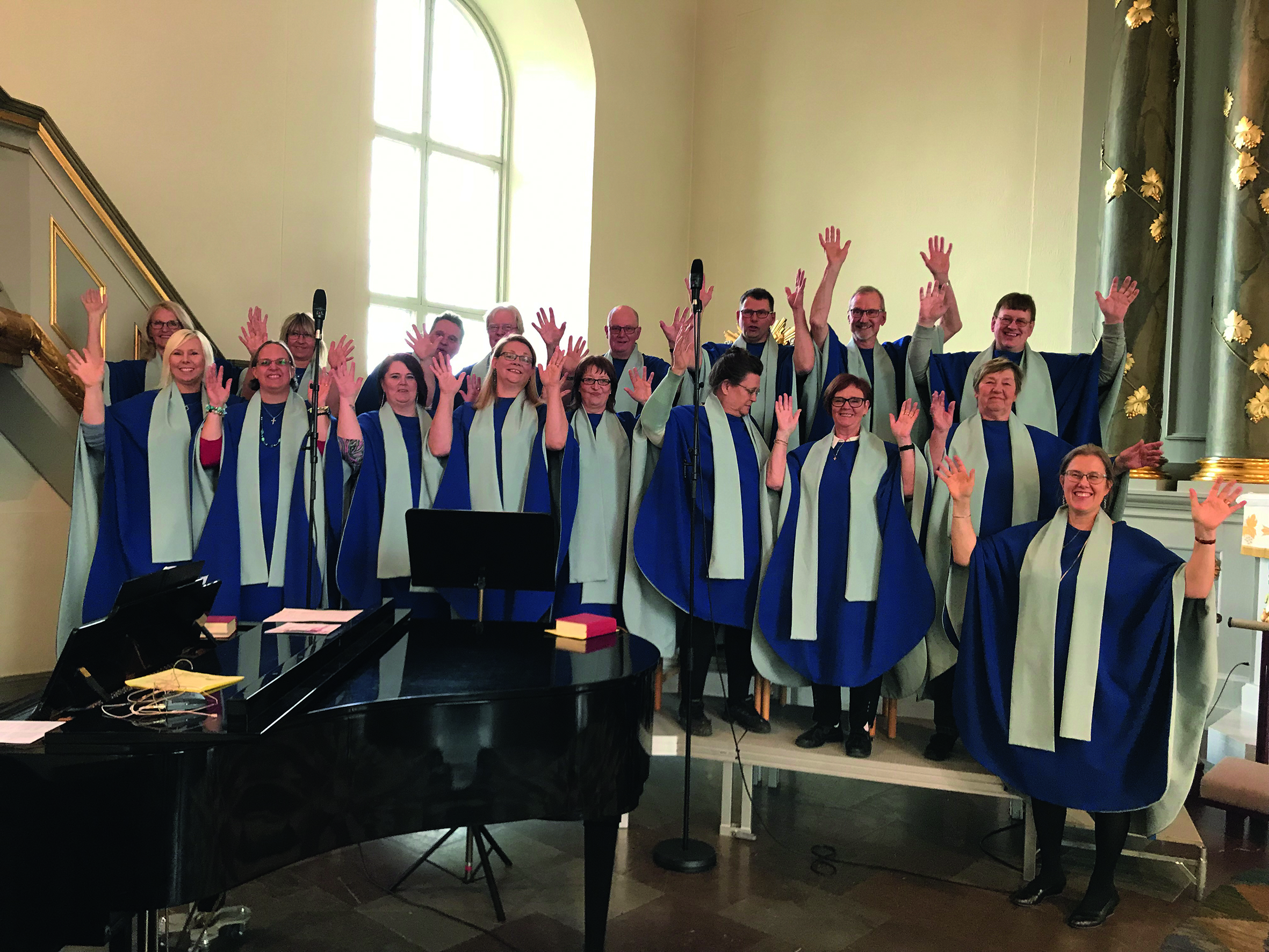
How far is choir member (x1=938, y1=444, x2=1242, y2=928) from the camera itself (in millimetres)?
3385

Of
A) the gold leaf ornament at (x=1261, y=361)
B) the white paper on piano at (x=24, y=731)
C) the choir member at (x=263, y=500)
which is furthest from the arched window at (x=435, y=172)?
the white paper on piano at (x=24, y=731)

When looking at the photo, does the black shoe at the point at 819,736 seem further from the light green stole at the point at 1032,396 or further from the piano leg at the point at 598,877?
the light green stole at the point at 1032,396

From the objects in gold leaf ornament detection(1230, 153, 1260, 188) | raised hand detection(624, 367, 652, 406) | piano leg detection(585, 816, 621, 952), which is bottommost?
piano leg detection(585, 816, 621, 952)

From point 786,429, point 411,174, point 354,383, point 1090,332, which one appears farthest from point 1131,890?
point 411,174

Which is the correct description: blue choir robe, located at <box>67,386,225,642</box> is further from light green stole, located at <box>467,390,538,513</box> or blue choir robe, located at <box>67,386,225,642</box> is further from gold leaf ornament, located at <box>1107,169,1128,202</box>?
gold leaf ornament, located at <box>1107,169,1128,202</box>

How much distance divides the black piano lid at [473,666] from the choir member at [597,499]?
2.97ft

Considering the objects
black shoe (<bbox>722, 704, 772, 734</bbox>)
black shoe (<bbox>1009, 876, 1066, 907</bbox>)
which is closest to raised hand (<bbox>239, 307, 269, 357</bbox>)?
black shoe (<bbox>722, 704, 772, 734</bbox>)

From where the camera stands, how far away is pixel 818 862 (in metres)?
3.81

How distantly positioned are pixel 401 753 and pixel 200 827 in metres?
0.51

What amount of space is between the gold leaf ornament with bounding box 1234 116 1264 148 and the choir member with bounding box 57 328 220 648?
226 inches

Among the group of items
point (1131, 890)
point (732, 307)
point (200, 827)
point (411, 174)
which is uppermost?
point (411, 174)

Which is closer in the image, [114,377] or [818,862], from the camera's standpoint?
[818,862]

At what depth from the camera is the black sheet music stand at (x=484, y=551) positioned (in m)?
3.25

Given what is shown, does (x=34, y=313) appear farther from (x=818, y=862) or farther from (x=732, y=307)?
(x=732, y=307)
